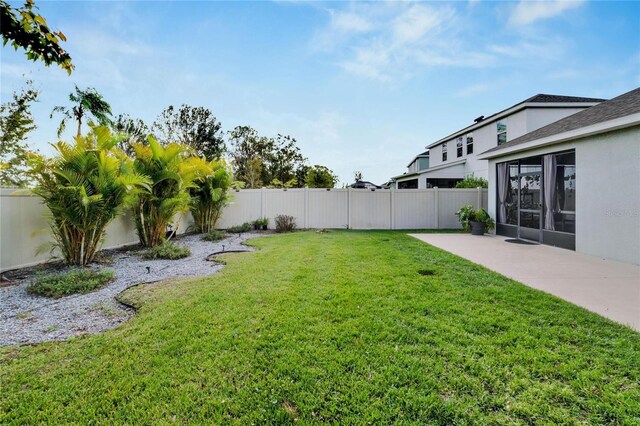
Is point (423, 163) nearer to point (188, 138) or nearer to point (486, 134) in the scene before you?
point (486, 134)

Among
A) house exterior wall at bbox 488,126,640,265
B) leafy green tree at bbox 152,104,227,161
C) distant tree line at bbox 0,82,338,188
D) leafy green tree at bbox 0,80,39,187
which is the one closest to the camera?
house exterior wall at bbox 488,126,640,265

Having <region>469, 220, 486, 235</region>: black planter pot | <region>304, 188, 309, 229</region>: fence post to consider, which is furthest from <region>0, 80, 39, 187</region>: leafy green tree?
<region>469, 220, 486, 235</region>: black planter pot

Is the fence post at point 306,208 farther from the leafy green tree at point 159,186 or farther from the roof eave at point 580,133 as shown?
the roof eave at point 580,133

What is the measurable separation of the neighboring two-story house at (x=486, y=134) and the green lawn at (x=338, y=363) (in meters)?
9.27

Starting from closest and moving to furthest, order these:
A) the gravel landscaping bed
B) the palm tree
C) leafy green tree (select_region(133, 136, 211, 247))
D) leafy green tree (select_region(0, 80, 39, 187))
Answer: the gravel landscaping bed < leafy green tree (select_region(133, 136, 211, 247)) < leafy green tree (select_region(0, 80, 39, 187)) < the palm tree

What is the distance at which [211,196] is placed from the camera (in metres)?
10.1

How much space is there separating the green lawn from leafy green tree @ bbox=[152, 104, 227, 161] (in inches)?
824

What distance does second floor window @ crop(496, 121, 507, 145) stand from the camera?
49.6 ft

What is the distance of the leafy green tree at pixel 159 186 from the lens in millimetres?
7242

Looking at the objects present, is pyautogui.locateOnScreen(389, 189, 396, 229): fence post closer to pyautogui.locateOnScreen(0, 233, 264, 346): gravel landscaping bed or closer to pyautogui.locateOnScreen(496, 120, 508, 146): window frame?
pyautogui.locateOnScreen(496, 120, 508, 146): window frame

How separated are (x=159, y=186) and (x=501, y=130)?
53.2 ft

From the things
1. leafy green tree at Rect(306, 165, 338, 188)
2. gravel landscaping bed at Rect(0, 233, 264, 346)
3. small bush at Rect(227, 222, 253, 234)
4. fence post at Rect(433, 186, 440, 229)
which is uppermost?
leafy green tree at Rect(306, 165, 338, 188)

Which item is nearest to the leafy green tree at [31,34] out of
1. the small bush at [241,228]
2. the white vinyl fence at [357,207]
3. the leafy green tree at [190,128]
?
the small bush at [241,228]

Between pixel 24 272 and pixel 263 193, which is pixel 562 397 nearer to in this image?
pixel 24 272
